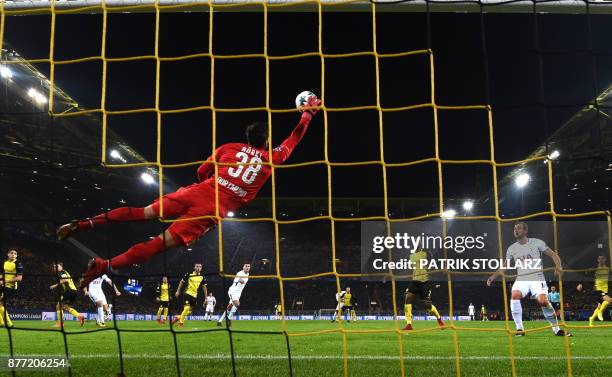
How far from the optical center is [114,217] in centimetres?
467

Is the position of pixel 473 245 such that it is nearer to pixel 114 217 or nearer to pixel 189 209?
pixel 189 209

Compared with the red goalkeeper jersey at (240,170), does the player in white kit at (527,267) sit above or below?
below

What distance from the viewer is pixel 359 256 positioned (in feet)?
116

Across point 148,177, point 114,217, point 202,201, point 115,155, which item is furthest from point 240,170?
point 115,155

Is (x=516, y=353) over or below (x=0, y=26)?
below

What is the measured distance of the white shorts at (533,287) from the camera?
8.78 m

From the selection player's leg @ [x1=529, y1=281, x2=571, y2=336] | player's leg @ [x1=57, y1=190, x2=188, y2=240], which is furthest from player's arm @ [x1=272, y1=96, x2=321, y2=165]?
player's leg @ [x1=529, y1=281, x2=571, y2=336]

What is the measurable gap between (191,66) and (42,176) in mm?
15804

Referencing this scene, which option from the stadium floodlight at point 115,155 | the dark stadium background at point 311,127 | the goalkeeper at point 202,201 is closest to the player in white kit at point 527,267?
the dark stadium background at point 311,127

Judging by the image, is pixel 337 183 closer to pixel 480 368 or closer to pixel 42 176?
pixel 42 176

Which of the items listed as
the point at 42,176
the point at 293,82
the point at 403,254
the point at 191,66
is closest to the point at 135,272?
the point at 42,176

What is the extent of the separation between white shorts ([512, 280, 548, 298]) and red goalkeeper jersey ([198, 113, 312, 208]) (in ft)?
18.0

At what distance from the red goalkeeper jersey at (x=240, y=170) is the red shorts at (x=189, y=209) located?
140 mm

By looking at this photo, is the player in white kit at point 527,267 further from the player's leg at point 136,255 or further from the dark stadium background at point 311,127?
the player's leg at point 136,255
